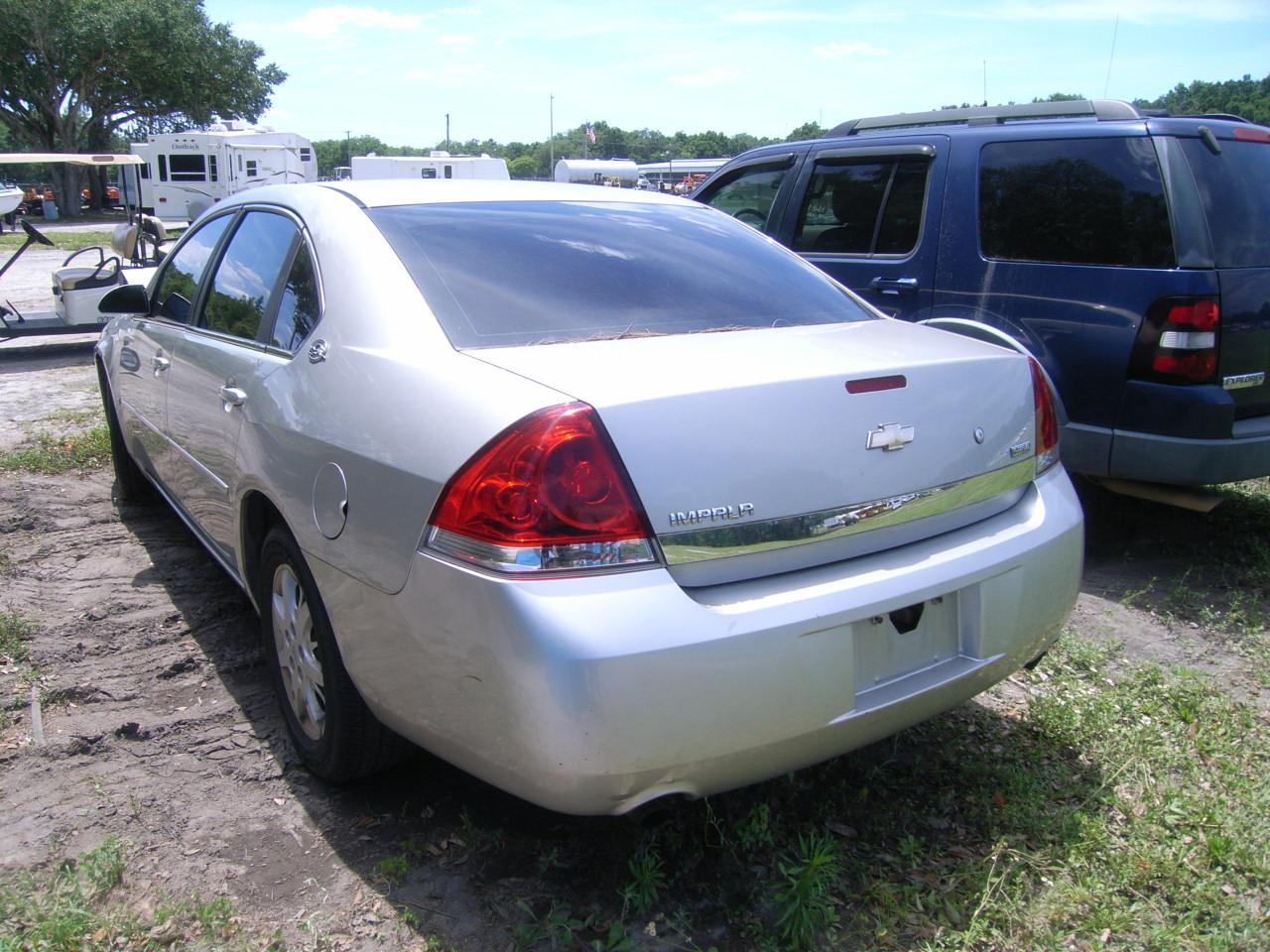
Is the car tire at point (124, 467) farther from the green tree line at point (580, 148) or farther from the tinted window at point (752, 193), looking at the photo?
the green tree line at point (580, 148)

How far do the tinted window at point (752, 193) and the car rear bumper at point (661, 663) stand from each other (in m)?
4.11

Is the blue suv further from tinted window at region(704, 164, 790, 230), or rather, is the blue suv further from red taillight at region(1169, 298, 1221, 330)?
tinted window at region(704, 164, 790, 230)

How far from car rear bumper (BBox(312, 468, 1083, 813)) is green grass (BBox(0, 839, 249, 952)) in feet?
1.87

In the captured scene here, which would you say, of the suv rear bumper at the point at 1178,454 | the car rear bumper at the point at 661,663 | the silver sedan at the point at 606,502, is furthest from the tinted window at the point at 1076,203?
the car rear bumper at the point at 661,663

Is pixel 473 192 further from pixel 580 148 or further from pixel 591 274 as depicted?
pixel 580 148

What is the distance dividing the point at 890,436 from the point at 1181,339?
7.79ft

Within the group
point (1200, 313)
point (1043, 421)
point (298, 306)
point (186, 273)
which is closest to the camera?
point (1043, 421)

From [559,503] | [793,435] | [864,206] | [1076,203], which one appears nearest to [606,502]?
[559,503]

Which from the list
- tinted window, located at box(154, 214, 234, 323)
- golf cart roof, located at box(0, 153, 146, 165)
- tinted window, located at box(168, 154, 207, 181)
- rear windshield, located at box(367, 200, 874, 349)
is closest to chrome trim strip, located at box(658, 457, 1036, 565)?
rear windshield, located at box(367, 200, 874, 349)

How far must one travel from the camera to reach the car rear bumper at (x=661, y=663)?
1.92m

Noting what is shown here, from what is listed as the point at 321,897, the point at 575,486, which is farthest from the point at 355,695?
the point at 575,486

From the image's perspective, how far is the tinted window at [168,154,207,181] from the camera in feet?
102

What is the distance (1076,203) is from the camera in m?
4.39

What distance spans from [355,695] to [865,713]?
1.25m
